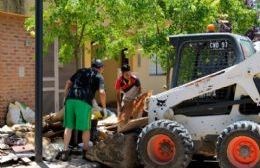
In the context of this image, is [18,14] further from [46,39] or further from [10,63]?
[46,39]

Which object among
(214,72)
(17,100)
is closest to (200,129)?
(214,72)

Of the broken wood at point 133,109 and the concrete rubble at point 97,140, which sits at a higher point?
the broken wood at point 133,109

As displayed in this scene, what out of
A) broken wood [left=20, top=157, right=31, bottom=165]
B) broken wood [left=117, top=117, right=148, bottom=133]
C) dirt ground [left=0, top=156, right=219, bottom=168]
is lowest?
dirt ground [left=0, top=156, right=219, bottom=168]

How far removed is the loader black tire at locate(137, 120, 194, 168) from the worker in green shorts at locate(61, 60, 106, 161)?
1199 millimetres

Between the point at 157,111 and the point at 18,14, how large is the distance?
5953mm

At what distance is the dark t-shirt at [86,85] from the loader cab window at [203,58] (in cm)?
153

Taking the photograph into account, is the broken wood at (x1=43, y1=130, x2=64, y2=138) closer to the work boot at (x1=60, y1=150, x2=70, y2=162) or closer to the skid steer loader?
the work boot at (x1=60, y1=150, x2=70, y2=162)

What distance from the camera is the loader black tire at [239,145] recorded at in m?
7.64

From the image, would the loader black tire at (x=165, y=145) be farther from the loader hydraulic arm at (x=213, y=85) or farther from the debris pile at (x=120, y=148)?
the loader hydraulic arm at (x=213, y=85)

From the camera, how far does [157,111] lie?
8609mm

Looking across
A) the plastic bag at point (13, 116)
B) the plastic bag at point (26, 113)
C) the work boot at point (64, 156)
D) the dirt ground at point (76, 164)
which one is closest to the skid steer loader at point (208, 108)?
the dirt ground at point (76, 164)

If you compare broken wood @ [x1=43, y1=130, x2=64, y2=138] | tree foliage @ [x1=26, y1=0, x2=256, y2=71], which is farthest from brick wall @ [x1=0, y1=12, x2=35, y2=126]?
broken wood @ [x1=43, y1=130, x2=64, y2=138]

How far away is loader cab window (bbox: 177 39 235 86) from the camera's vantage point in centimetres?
820

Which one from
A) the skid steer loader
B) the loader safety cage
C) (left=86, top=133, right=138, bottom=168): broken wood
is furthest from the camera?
(left=86, top=133, right=138, bottom=168): broken wood
